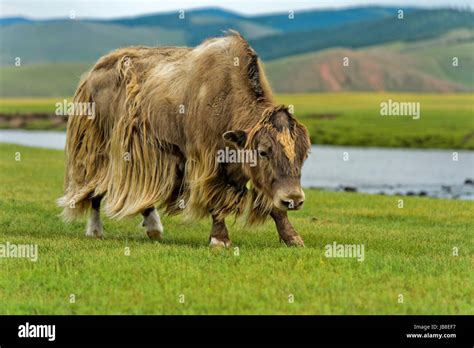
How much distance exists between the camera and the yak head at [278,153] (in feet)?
37.3

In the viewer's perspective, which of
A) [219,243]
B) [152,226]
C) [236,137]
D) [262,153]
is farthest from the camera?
[152,226]

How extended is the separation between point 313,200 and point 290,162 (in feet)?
39.7

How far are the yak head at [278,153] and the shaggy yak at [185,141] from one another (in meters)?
0.01

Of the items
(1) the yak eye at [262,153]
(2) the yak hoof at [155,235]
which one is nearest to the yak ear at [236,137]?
(1) the yak eye at [262,153]

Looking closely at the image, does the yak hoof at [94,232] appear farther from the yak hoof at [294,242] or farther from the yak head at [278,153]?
the yak head at [278,153]

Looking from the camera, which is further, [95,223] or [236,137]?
[95,223]

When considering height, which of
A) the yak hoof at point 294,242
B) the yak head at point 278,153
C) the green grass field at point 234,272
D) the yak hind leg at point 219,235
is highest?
the yak head at point 278,153

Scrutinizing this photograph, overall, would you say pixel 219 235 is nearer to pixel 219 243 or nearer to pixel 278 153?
pixel 219 243

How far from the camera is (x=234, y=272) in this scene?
411 inches

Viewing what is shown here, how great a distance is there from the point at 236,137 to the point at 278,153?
803mm

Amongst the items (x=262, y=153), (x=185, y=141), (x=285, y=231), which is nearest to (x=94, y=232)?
(x=185, y=141)

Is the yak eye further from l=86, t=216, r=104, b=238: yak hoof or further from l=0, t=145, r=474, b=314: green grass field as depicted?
l=86, t=216, r=104, b=238: yak hoof

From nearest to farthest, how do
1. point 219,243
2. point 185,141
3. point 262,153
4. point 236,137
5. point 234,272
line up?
point 234,272 → point 262,153 → point 236,137 → point 219,243 → point 185,141
